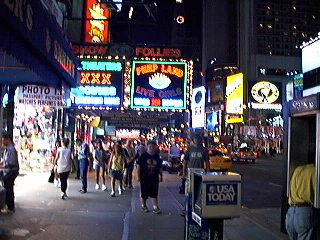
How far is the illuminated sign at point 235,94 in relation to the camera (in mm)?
66375

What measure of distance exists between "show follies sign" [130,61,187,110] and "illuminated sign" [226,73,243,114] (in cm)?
4389

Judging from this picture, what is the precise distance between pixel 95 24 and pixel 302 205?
78.5 feet

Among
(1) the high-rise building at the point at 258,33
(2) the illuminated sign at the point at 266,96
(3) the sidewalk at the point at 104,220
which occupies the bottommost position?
(3) the sidewalk at the point at 104,220

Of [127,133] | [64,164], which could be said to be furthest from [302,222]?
[127,133]

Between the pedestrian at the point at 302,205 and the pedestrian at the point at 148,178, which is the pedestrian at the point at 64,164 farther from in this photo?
the pedestrian at the point at 302,205

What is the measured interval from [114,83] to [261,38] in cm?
12269

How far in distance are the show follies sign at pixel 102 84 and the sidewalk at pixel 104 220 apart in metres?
8.53

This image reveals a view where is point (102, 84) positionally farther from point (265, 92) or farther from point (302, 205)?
point (265, 92)

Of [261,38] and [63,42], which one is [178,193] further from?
[261,38]

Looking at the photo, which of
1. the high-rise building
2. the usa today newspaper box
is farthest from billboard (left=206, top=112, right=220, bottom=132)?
the usa today newspaper box

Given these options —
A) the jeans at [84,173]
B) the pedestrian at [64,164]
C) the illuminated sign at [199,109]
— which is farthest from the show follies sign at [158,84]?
the illuminated sign at [199,109]

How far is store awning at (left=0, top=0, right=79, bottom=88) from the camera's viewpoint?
551cm

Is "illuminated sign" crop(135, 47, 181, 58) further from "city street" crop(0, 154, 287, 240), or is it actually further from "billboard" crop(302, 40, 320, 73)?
"billboard" crop(302, 40, 320, 73)

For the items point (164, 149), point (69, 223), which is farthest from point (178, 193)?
point (164, 149)
